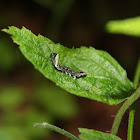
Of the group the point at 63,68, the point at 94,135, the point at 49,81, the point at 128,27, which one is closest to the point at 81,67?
the point at 63,68

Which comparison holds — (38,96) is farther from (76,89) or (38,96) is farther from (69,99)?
(76,89)

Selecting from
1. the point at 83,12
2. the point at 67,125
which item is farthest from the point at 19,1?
the point at 67,125

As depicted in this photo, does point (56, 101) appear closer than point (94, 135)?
No

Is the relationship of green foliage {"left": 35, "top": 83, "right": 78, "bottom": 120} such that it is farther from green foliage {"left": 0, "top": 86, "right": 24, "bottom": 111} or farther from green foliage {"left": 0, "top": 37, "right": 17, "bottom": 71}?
green foliage {"left": 0, "top": 37, "right": 17, "bottom": 71}

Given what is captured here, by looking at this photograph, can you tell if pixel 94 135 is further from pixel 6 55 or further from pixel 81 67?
pixel 6 55

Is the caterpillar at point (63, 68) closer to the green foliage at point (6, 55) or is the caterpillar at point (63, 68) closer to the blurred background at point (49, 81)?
the blurred background at point (49, 81)

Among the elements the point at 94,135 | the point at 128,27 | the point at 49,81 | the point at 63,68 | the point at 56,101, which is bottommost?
the point at 56,101
